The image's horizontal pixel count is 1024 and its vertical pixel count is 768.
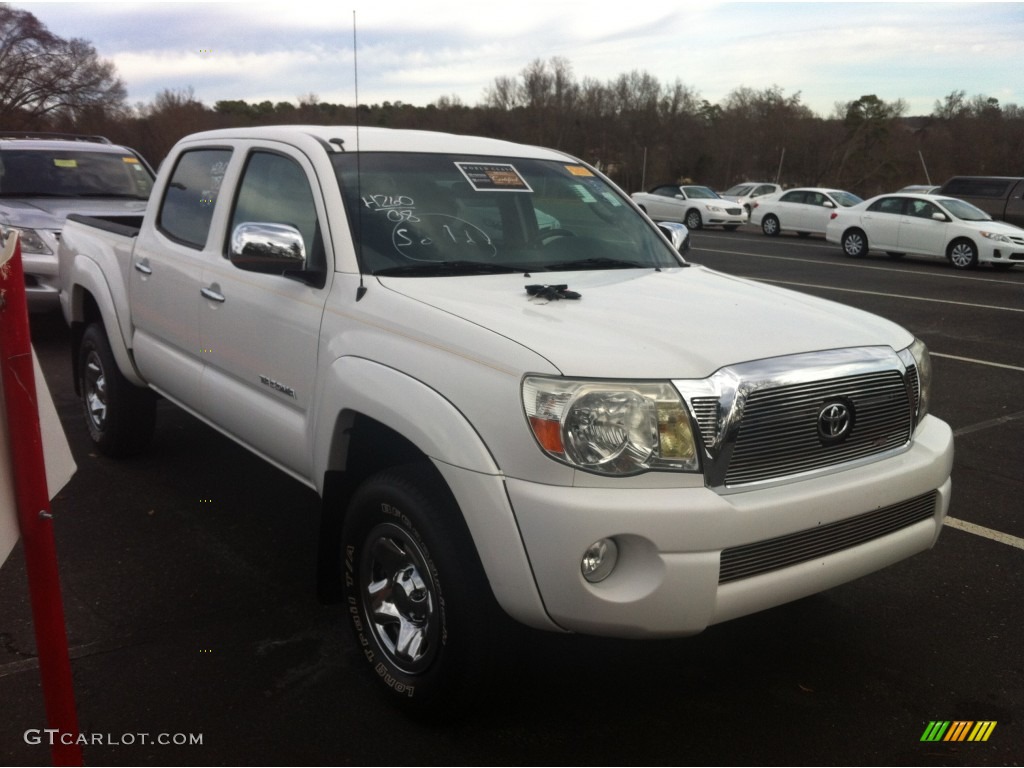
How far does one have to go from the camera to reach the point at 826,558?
287 cm

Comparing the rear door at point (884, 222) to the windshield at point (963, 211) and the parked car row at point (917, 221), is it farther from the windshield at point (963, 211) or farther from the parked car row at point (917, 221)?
the windshield at point (963, 211)

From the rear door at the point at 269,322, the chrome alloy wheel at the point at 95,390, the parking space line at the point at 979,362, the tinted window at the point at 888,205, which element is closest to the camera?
the rear door at the point at 269,322

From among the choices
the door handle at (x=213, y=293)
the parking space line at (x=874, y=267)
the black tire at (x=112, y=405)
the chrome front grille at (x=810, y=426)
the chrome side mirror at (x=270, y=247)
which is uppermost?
the chrome side mirror at (x=270, y=247)

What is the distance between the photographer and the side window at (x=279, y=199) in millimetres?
3709

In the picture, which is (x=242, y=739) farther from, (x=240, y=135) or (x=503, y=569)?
(x=240, y=135)

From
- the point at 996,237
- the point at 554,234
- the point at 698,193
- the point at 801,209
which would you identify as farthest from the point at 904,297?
the point at 698,193

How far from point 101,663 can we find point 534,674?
1.58 metres

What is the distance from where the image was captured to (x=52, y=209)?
934 centimetres

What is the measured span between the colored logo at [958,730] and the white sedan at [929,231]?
1692cm

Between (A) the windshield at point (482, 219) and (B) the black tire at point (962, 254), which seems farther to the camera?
(B) the black tire at point (962, 254)

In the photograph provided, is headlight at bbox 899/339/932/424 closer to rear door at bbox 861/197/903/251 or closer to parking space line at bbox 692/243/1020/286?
parking space line at bbox 692/243/1020/286

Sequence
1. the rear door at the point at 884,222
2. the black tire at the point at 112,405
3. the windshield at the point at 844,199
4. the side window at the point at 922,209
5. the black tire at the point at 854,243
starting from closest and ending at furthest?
the black tire at the point at 112,405, the side window at the point at 922,209, the rear door at the point at 884,222, the black tire at the point at 854,243, the windshield at the point at 844,199

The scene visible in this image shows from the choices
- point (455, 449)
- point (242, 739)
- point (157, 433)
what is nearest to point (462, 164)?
point (455, 449)

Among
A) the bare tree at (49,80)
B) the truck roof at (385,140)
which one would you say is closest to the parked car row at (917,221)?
the truck roof at (385,140)
